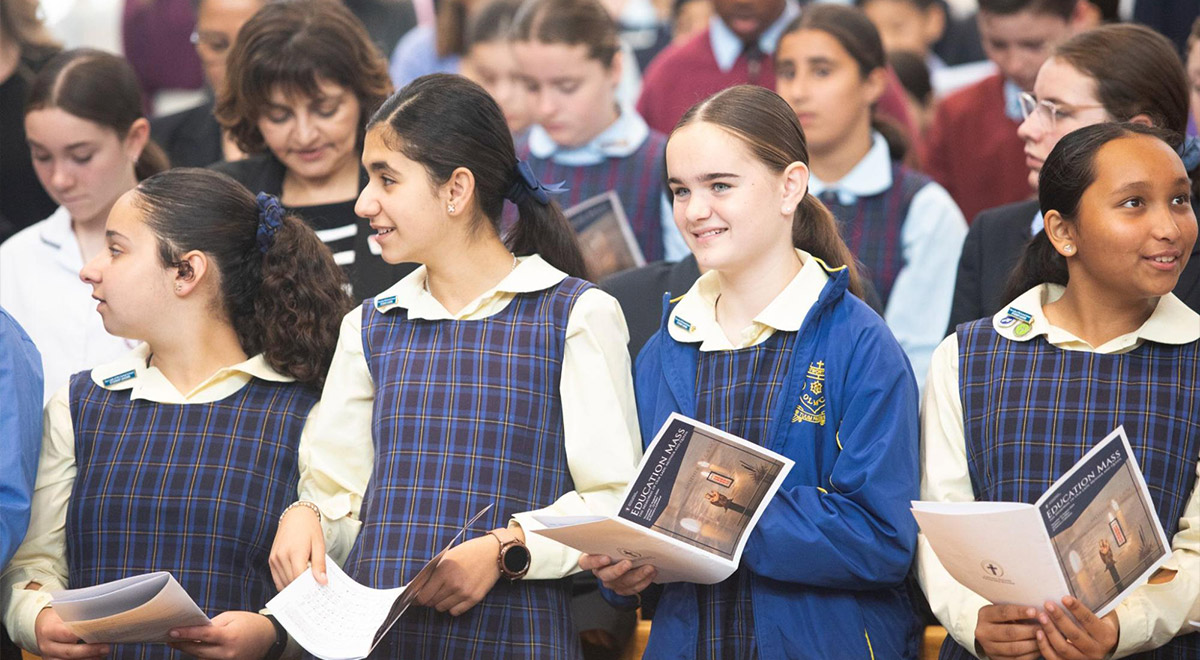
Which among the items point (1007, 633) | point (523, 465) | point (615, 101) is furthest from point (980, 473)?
point (615, 101)

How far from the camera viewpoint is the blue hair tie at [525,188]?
2729 mm

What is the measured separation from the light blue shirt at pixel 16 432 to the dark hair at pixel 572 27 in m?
1.98

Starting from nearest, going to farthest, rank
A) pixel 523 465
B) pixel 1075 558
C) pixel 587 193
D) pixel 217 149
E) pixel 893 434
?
pixel 1075 558 < pixel 893 434 < pixel 523 465 < pixel 587 193 < pixel 217 149

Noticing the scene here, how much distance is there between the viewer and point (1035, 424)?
245 centimetres

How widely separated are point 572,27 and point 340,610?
7.56 feet

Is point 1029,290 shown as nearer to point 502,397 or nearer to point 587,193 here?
point 502,397

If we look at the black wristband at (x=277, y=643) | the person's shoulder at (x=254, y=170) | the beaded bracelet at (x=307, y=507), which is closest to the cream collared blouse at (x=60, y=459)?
the beaded bracelet at (x=307, y=507)

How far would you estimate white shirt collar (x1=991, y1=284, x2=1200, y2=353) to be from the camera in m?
2.44

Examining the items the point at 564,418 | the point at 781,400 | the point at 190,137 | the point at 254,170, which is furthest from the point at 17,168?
the point at 781,400

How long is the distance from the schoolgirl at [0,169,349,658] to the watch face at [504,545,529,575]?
479mm

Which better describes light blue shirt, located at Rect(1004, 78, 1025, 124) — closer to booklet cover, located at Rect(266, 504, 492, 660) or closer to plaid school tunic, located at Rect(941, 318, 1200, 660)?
plaid school tunic, located at Rect(941, 318, 1200, 660)

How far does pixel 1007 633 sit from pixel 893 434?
0.36 m

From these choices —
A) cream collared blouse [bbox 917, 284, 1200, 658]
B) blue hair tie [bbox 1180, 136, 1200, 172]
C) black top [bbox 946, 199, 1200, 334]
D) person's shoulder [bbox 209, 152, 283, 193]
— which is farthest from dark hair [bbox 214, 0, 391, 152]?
blue hair tie [bbox 1180, 136, 1200, 172]

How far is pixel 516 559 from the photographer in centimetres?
244
